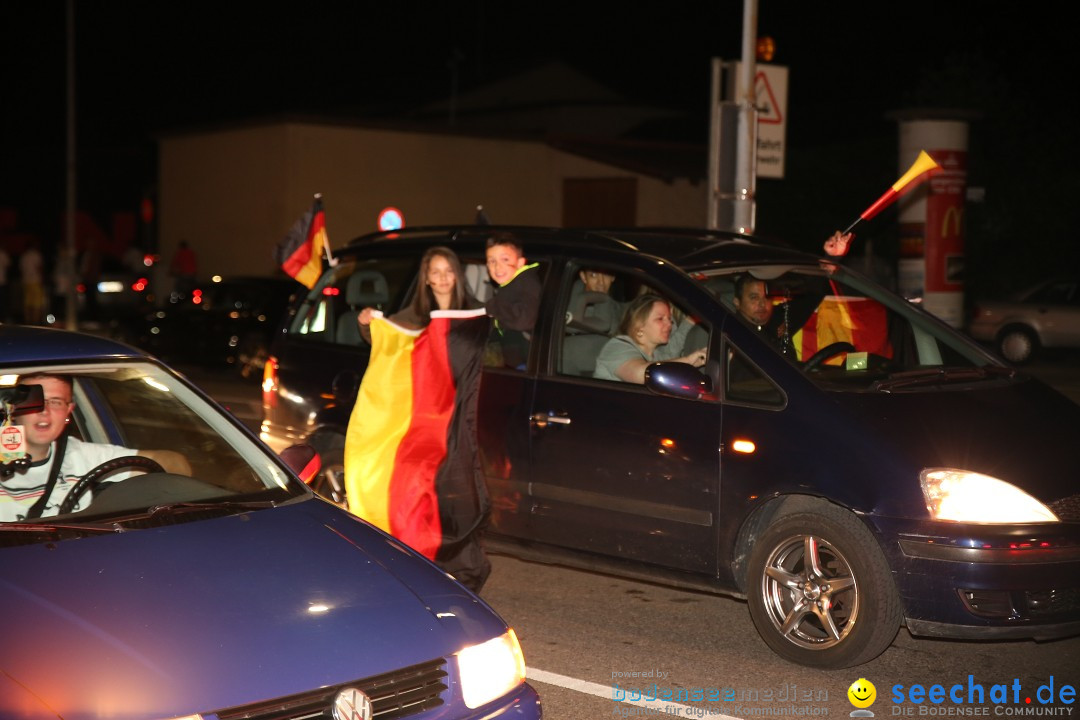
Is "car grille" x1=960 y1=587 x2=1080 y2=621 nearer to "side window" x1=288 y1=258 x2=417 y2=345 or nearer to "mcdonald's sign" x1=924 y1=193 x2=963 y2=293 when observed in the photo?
"side window" x1=288 y1=258 x2=417 y2=345

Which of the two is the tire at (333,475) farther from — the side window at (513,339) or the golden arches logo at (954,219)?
the golden arches logo at (954,219)

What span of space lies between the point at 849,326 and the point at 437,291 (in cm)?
202

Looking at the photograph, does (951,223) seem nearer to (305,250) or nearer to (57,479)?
(305,250)

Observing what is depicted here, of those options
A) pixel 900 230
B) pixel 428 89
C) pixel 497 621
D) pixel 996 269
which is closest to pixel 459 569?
pixel 497 621

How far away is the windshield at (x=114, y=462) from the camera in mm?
4371

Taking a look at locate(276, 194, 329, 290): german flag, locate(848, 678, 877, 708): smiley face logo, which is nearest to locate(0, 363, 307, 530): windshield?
locate(848, 678, 877, 708): smiley face logo

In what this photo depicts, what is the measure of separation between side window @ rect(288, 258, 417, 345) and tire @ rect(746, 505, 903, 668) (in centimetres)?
289

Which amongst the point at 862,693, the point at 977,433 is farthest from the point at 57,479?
the point at 977,433

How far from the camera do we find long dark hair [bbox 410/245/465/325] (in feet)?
21.0

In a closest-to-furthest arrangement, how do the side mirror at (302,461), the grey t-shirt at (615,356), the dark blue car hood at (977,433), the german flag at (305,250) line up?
the side mirror at (302,461) → the dark blue car hood at (977,433) → the grey t-shirt at (615,356) → the german flag at (305,250)

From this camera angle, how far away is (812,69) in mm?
61344

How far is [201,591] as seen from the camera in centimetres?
358

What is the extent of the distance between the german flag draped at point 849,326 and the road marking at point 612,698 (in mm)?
2003

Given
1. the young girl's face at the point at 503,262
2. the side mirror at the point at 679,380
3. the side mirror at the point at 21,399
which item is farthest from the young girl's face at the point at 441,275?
the side mirror at the point at 21,399
